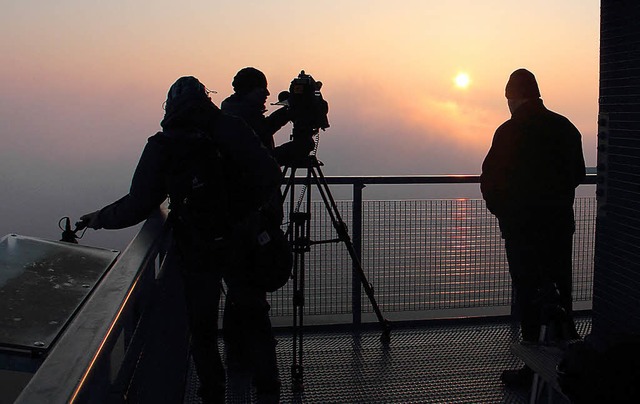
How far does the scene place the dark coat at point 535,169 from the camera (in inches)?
168

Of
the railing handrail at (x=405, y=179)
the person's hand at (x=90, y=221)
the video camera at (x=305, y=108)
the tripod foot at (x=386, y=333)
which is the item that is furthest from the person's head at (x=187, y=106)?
the tripod foot at (x=386, y=333)

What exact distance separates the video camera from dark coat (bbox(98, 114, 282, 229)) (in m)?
1.29

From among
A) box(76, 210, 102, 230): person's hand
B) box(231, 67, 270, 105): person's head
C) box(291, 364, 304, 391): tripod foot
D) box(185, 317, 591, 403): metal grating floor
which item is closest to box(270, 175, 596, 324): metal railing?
box(185, 317, 591, 403): metal grating floor

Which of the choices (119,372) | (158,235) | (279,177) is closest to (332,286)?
(279,177)

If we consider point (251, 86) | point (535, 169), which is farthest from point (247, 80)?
point (535, 169)

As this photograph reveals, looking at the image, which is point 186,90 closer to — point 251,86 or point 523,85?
point 251,86

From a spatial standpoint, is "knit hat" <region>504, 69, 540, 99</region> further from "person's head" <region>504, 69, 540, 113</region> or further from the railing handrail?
the railing handrail

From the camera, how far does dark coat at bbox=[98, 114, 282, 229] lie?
320 centimetres

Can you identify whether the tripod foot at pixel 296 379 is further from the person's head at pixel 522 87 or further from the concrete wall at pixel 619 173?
the person's head at pixel 522 87

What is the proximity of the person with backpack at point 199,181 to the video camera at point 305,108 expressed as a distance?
128cm

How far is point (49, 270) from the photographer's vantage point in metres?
3.35

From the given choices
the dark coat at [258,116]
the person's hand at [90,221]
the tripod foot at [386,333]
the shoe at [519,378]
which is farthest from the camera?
the tripod foot at [386,333]

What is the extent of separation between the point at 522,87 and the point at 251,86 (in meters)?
1.50

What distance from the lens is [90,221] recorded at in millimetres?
3445
